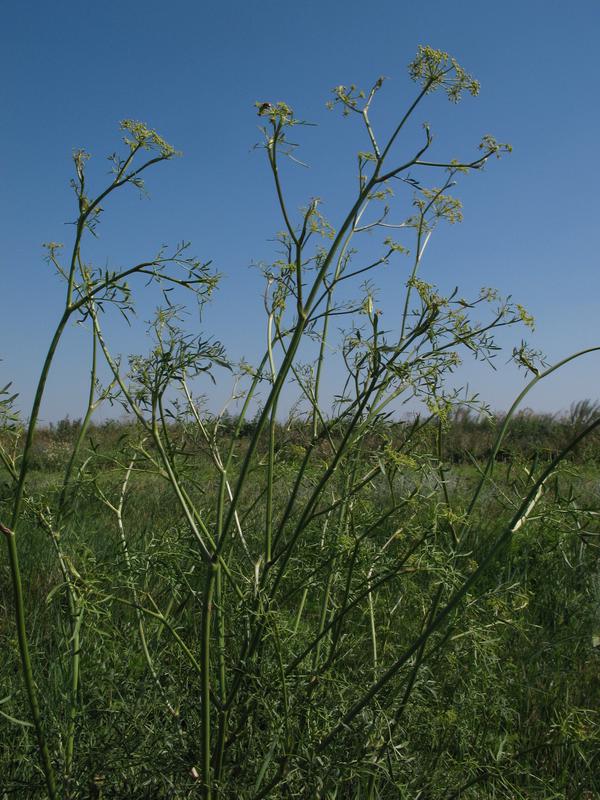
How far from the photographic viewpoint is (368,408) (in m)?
2.00

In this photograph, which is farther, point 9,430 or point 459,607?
point 459,607

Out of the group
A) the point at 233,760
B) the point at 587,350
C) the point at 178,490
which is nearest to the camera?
the point at 178,490

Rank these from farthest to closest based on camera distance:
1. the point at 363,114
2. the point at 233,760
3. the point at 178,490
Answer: the point at 233,760, the point at 363,114, the point at 178,490

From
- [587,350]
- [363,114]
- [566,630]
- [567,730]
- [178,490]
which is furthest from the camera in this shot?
[566,630]

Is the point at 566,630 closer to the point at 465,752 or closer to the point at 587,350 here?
the point at 465,752

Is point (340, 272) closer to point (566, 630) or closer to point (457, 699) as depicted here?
point (457, 699)

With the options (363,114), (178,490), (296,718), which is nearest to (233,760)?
(296,718)

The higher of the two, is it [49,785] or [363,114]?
[363,114]

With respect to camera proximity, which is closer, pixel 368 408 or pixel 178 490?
pixel 178 490

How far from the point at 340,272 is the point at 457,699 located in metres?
1.42

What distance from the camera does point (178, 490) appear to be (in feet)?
5.56

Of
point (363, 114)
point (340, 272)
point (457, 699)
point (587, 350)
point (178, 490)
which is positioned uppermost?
point (363, 114)

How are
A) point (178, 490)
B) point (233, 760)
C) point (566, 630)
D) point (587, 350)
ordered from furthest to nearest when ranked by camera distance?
1. point (566, 630)
2. point (233, 760)
3. point (587, 350)
4. point (178, 490)

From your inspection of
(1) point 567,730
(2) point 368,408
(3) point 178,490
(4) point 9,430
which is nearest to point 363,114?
(2) point 368,408
